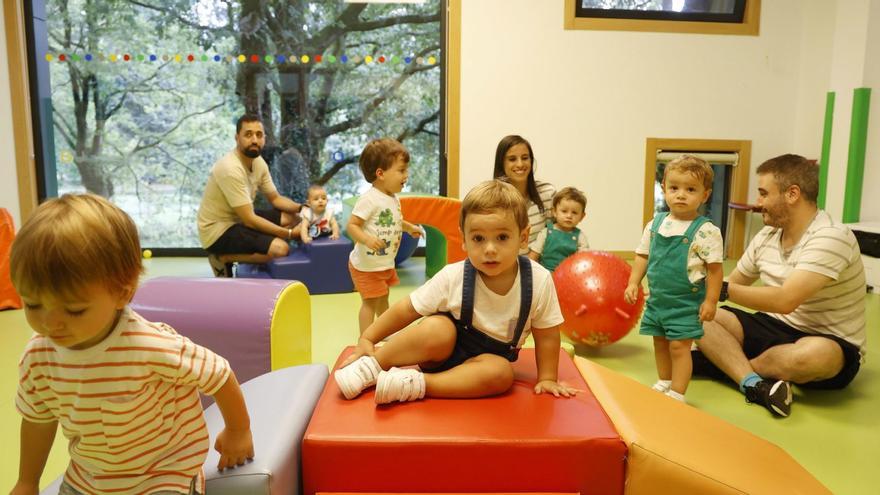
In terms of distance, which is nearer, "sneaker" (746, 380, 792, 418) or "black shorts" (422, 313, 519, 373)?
"black shorts" (422, 313, 519, 373)

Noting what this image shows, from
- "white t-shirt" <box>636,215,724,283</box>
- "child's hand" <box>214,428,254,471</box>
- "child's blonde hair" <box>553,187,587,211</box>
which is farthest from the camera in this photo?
"child's blonde hair" <box>553,187,587,211</box>

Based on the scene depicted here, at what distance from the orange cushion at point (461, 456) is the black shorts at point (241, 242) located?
126 inches

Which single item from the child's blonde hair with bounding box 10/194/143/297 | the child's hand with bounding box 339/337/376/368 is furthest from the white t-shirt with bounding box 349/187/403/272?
the child's blonde hair with bounding box 10/194/143/297

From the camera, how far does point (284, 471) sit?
1560mm

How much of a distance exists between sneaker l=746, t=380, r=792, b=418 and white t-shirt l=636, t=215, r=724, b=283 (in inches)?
22.5

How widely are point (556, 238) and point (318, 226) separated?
77.5 inches

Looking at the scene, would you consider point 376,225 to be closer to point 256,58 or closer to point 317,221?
point 317,221

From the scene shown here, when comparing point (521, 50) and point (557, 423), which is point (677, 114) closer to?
point (521, 50)

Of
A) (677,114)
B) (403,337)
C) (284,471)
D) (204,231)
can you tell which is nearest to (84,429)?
(284,471)

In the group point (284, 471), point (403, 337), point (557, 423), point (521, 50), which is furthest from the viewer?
point (521, 50)

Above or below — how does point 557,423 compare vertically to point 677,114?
below

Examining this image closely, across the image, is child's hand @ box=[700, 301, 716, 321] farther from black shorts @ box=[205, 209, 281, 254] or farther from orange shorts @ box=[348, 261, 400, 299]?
black shorts @ box=[205, 209, 281, 254]

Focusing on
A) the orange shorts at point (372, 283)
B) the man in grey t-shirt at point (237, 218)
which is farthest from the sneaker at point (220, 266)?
the orange shorts at point (372, 283)

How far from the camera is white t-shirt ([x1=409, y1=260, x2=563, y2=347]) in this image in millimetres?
2010
